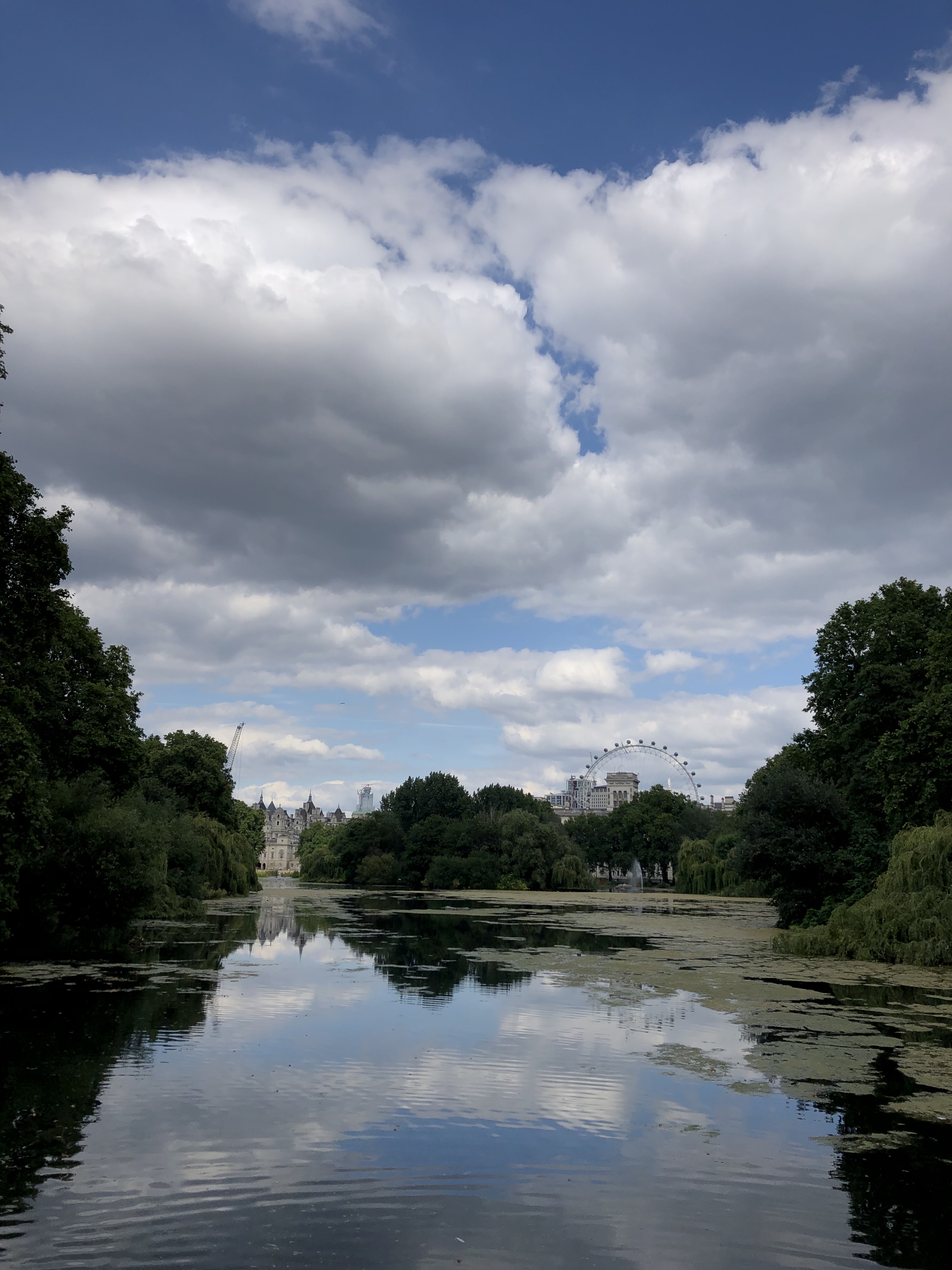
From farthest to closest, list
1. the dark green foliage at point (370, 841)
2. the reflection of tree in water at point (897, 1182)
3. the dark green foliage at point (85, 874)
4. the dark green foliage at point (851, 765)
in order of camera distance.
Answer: the dark green foliage at point (370, 841) < the dark green foliage at point (851, 765) < the dark green foliage at point (85, 874) < the reflection of tree in water at point (897, 1182)

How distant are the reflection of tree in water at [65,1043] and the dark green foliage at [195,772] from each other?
4364 centimetres

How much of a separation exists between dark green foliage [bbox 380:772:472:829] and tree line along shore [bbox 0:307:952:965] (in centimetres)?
3400

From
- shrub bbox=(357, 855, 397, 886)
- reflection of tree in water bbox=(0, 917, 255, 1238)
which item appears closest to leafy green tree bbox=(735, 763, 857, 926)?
reflection of tree in water bbox=(0, 917, 255, 1238)

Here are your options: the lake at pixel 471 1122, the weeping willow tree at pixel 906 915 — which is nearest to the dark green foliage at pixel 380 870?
the weeping willow tree at pixel 906 915

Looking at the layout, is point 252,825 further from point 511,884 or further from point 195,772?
point 195,772

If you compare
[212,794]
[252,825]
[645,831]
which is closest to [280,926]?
[212,794]

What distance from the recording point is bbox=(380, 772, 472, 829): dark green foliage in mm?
104812

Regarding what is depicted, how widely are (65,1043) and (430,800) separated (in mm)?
91926

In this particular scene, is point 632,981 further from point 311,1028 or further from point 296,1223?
point 296,1223

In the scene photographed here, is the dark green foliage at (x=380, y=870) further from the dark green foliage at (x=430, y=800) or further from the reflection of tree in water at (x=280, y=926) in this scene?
the reflection of tree in water at (x=280, y=926)

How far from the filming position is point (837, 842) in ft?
134

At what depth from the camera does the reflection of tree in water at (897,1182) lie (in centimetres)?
748

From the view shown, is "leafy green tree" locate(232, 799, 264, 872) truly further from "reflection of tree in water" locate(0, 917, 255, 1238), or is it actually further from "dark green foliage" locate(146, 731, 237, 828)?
"reflection of tree in water" locate(0, 917, 255, 1238)

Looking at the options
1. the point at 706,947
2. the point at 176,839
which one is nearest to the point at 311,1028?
the point at 706,947
